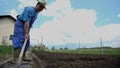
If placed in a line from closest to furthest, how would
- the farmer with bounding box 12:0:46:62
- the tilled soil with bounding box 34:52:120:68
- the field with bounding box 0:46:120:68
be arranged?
the farmer with bounding box 12:0:46:62
the tilled soil with bounding box 34:52:120:68
the field with bounding box 0:46:120:68

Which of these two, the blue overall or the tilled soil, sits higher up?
the blue overall

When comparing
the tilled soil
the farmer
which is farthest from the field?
the farmer

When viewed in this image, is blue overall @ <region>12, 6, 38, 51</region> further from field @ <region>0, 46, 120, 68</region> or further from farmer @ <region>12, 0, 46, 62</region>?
field @ <region>0, 46, 120, 68</region>

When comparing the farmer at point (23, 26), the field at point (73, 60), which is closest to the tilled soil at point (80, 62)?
the field at point (73, 60)

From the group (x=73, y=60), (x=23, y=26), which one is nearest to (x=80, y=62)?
(x=73, y=60)

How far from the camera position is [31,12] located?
4488 millimetres

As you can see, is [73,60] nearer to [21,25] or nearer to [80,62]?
[80,62]

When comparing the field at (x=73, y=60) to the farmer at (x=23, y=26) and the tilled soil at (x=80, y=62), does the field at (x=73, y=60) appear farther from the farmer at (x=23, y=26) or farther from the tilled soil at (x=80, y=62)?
the farmer at (x=23, y=26)

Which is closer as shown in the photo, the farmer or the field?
the farmer

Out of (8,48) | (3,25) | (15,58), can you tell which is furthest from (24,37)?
(3,25)

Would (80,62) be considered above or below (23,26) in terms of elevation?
below

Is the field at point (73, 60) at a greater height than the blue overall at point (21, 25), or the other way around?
the blue overall at point (21, 25)

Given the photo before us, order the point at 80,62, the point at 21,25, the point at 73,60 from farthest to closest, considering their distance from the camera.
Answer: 1. the point at 73,60
2. the point at 80,62
3. the point at 21,25

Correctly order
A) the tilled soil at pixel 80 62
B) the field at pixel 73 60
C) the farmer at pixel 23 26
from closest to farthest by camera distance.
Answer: the farmer at pixel 23 26 → the tilled soil at pixel 80 62 → the field at pixel 73 60
